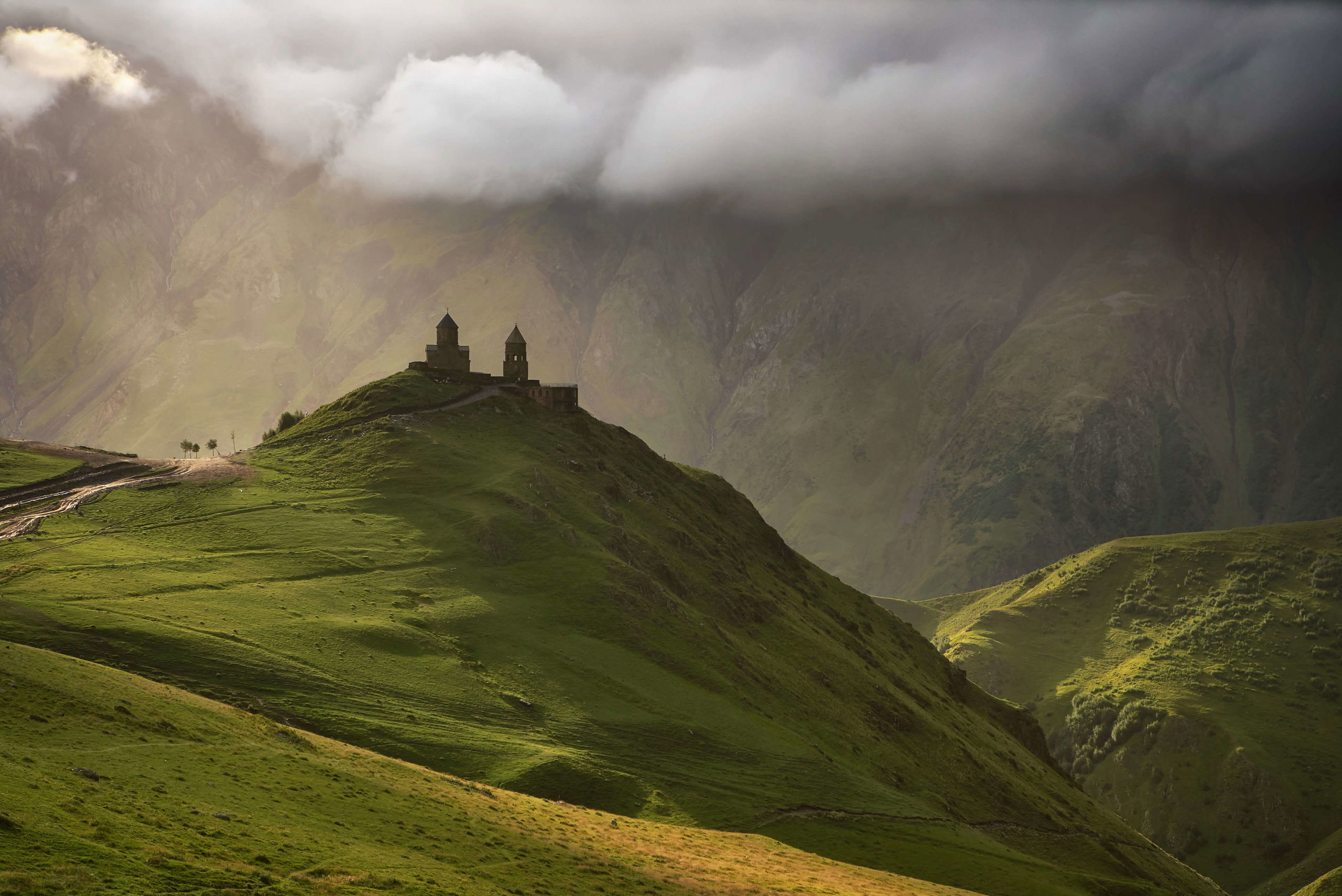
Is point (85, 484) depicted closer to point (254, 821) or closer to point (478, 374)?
point (478, 374)

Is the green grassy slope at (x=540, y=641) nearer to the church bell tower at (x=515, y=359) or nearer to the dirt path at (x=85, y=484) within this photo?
the dirt path at (x=85, y=484)

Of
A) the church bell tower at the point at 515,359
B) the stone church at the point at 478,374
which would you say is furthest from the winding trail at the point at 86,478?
the church bell tower at the point at 515,359

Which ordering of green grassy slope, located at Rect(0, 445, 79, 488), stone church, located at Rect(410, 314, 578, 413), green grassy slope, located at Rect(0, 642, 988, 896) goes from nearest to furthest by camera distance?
green grassy slope, located at Rect(0, 642, 988, 896) < green grassy slope, located at Rect(0, 445, 79, 488) < stone church, located at Rect(410, 314, 578, 413)

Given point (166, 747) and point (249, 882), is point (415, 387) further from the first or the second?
point (249, 882)

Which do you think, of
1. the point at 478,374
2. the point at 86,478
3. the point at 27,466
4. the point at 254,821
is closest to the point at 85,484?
the point at 86,478

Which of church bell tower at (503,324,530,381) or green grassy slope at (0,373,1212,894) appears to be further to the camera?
church bell tower at (503,324,530,381)

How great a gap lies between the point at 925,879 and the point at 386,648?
49.5 m

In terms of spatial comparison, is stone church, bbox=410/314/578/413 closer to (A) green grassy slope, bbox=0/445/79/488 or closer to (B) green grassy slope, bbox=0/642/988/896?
(A) green grassy slope, bbox=0/445/79/488

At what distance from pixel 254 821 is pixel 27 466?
86.6m

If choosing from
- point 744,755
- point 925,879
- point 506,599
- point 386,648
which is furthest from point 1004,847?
point 386,648

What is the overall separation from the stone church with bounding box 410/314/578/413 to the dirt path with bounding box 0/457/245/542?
130 feet

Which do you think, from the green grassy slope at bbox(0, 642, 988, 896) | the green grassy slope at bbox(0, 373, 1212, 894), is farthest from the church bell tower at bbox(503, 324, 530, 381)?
the green grassy slope at bbox(0, 642, 988, 896)

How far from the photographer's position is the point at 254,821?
183ft

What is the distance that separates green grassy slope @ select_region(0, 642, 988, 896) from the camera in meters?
47.0
